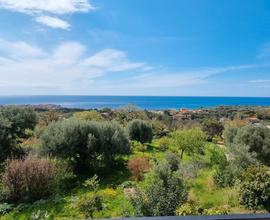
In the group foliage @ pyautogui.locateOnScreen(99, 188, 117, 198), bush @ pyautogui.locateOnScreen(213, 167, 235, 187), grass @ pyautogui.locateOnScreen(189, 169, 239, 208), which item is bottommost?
foliage @ pyautogui.locateOnScreen(99, 188, 117, 198)

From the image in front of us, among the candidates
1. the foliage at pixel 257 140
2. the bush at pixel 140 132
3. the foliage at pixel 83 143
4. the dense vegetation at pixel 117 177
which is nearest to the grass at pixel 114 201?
the dense vegetation at pixel 117 177

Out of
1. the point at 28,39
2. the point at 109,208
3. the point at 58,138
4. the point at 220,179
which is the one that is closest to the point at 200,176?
the point at 220,179

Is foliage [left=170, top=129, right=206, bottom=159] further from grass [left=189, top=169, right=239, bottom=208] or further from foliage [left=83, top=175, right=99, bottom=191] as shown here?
foliage [left=83, top=175, right=99, bottom=191]

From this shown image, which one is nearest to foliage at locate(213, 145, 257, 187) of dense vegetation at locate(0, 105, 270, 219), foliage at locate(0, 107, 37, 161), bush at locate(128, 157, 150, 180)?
dense vegetation at locate(0, 105, 270, 219)

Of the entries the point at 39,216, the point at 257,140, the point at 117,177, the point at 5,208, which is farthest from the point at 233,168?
the point at 5,208

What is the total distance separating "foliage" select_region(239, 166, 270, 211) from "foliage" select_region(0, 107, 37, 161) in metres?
12.7

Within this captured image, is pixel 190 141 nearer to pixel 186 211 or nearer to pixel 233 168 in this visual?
pixel 233 168

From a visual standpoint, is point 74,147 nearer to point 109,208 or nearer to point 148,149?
point 109,208

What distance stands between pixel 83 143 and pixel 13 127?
11353mm

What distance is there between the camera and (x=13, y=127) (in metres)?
24.6

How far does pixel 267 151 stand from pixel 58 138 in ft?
38.3

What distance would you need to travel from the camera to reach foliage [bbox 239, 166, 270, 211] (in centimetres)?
937

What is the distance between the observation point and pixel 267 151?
17484mm

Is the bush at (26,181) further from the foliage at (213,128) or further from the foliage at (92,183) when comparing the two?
the foliage at (213,128)
